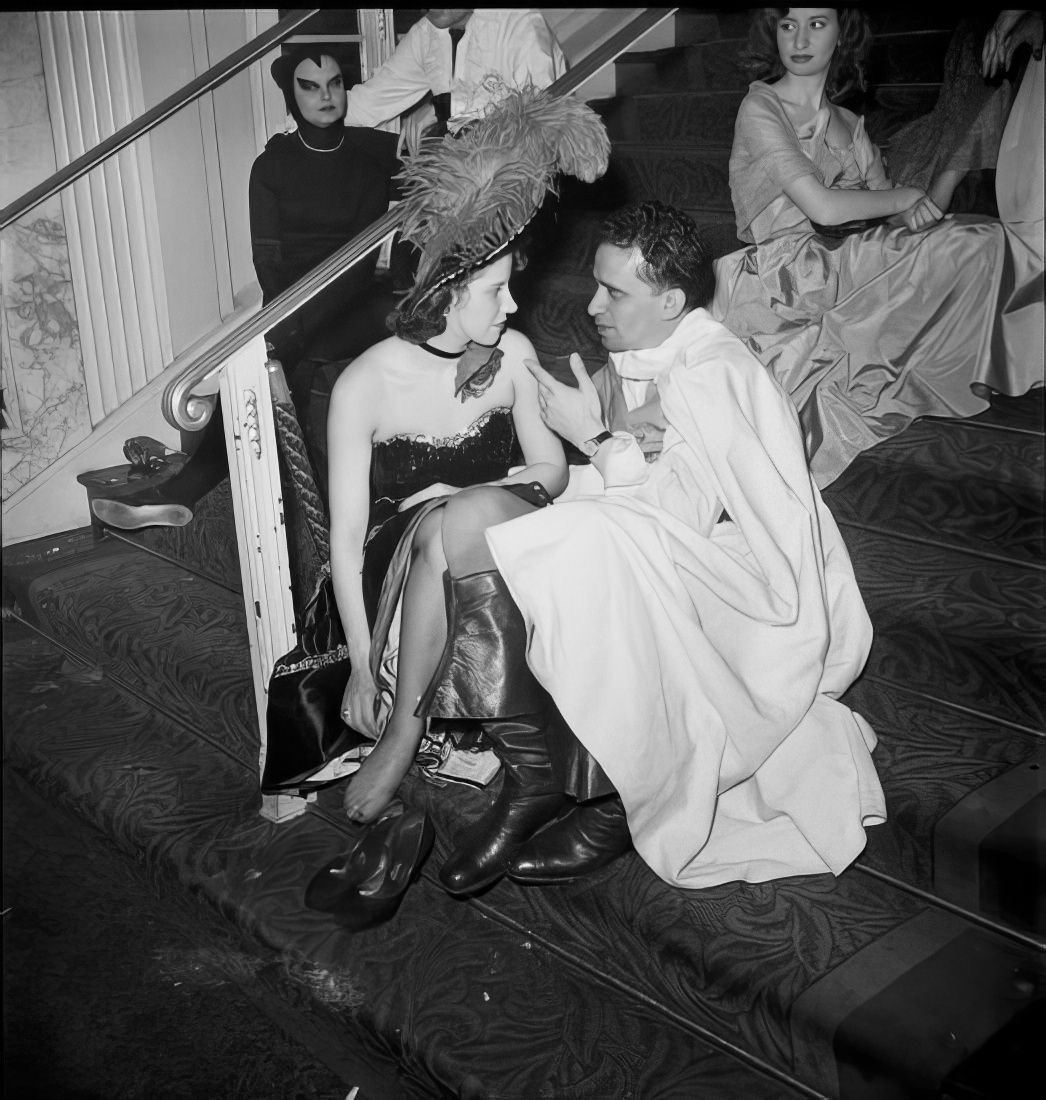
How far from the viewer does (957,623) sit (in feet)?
6.72

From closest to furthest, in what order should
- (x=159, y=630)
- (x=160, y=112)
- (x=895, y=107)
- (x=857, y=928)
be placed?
(x=895, y=107) → (x=857, y=928) → (x=160, y=112) → (x=159, y=630)

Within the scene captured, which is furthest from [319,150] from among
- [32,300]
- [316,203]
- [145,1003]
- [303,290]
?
[145,1003]

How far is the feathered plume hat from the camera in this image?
210cm

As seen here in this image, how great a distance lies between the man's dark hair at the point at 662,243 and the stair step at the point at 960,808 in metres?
0.77

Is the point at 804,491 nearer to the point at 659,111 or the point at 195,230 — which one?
the point at 659,111

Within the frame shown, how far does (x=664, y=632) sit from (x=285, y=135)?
1139 mm

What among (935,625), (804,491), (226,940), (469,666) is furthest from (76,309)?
(935,625)

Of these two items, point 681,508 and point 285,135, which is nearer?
point 681,508

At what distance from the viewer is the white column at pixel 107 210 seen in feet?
7.84

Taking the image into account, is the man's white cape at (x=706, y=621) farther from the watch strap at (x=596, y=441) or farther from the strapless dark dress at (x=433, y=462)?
the strapless dark dress at (x=433, y=462)

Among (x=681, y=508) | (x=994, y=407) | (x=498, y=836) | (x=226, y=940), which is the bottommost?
(x=226, y=940)

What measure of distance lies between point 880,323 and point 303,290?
3.32ft

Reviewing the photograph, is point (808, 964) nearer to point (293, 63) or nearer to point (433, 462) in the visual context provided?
point (433, 462)

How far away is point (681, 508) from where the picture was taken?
2072 mm
